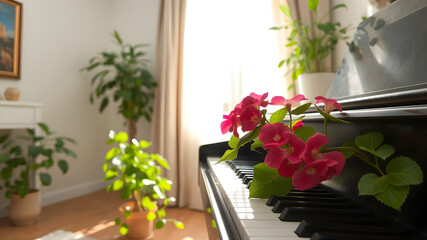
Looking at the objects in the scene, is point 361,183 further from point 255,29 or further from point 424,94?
point 255,29

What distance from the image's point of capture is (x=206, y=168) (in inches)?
43.9

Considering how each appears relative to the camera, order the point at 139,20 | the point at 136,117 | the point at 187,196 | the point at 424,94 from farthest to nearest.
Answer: the point at 139,20 → the point at 136,117 → the point at 187,196 → the point at 424,94

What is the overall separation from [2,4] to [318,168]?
3100mm

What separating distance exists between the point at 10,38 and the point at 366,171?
306cm

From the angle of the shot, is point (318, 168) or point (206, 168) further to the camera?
point (206, 168)

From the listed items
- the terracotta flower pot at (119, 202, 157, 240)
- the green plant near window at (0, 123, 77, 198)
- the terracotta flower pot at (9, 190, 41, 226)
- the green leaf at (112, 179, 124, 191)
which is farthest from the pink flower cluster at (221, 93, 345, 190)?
the terracotta flower pot at (9, 190, 41, 226)

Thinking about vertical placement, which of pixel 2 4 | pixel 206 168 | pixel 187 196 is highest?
pixel 2 4

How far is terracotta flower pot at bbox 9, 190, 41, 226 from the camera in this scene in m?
Answer: 2.35

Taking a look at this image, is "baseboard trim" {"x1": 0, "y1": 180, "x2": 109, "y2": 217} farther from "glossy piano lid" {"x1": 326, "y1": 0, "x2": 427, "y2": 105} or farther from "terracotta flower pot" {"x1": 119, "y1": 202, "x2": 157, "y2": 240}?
"glossy piano lid" {"x1": 326, "y1": 0, "x2": 427, "y2": 105}

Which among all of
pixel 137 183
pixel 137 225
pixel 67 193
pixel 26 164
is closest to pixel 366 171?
pixel 137 183

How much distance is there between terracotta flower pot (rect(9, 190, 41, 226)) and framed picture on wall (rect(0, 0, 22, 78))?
107 centimetres

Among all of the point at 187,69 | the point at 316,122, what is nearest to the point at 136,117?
the point at 187,69

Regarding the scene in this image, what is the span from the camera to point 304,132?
516mm

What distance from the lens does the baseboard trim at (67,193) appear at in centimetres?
299
